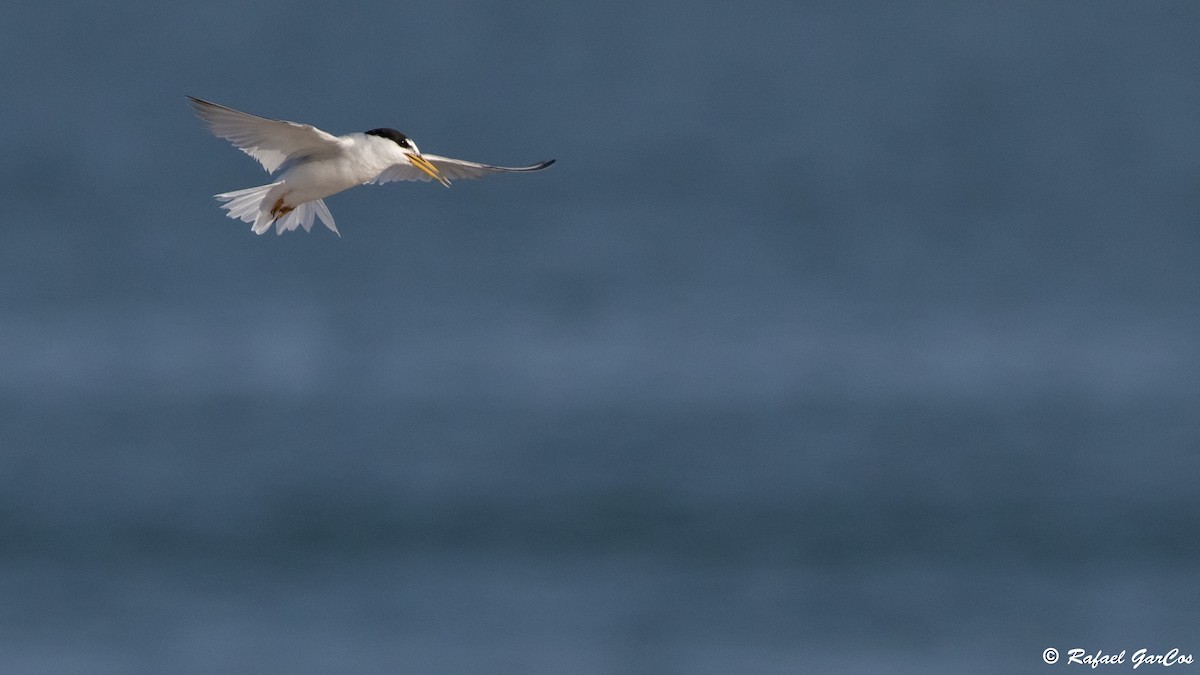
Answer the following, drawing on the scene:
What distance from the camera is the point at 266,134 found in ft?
34.1

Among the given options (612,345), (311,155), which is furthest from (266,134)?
(612,345)

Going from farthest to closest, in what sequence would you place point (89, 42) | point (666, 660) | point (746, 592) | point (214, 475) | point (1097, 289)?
point (89, 42) → point (1097, 289) → point (214, 475) → point (746, 592) → point (666, 660)

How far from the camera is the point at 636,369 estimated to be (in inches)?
976

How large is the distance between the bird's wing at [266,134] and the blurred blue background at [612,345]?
9.94m

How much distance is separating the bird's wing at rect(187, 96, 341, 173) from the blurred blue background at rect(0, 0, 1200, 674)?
994 centimetres

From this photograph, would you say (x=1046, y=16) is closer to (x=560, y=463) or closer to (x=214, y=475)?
(x=560, y=463)

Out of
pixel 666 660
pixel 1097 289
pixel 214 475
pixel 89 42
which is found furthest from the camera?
pixel 89 42

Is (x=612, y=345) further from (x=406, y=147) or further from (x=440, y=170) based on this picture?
(x=406, y=147)

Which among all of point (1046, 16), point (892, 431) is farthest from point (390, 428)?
point (1046, 16)

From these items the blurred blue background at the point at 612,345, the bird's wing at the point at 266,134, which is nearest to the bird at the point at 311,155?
the bird's wing at the point at 266,134

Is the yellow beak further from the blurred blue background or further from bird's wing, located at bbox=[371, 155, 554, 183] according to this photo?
the blurred blue background

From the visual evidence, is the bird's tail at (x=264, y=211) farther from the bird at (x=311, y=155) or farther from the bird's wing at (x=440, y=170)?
the bird's wing at (x=440, y=170)

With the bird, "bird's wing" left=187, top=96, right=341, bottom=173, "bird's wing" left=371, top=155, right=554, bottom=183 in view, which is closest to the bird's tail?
the bird

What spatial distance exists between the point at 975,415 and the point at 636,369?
409cm
